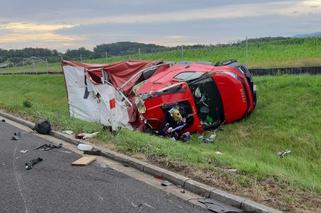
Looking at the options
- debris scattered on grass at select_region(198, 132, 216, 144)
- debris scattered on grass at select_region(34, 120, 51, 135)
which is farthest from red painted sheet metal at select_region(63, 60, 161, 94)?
debris scattered on grass at select_region(34, 120, 51, 135)

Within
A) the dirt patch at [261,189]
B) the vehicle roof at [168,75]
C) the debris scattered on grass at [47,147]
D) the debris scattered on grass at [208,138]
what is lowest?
the debris scattered on grass at [208,138]

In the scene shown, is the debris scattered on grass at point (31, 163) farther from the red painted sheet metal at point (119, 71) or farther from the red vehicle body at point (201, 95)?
the red painted sheet metal at point (119, 71)

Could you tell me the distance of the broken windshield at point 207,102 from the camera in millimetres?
15172

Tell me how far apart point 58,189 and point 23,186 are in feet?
2.00

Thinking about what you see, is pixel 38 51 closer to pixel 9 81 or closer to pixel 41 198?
pixel 9 81

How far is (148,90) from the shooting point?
605 inches

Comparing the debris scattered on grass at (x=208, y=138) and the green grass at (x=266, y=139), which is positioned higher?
the green grass at (x=266, y=139)

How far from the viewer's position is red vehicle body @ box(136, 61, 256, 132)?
14.6 meters

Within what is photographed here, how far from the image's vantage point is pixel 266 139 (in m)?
14.1

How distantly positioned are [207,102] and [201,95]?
30 centimetres

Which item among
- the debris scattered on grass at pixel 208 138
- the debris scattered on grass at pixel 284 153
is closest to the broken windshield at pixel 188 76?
the debris scattered on grass at pixel 208 138

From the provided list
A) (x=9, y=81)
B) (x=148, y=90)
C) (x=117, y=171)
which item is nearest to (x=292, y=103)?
(x=148, y=90)

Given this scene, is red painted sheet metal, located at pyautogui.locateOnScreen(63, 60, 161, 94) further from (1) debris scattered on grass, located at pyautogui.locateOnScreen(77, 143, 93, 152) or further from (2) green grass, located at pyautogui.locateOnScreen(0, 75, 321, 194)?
(1) debris scattered on grass, located at pyautogui.locateOnScreen(77, 143, 93, 152)

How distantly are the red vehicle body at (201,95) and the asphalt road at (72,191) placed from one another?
488cm
